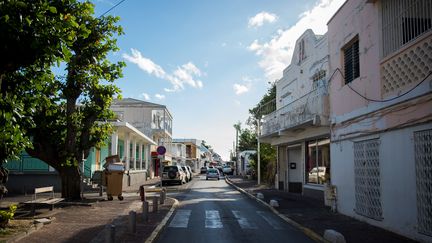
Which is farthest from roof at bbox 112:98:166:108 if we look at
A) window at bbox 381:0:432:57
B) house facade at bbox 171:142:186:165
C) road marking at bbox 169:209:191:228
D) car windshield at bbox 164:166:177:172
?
window at bbox 381:0:432:57

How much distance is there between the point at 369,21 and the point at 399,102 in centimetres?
336

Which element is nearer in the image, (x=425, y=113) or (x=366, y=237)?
(x=425, y=113)

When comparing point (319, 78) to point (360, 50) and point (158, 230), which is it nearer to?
point (360, 50)

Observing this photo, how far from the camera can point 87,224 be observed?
12711mm

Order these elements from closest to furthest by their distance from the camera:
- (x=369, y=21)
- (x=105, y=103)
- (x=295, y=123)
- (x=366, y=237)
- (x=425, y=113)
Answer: (x=425, y=113) → (x=366, y=237) → (x=369, y=21) → (x=105, y=103) → (x=295, y=123)

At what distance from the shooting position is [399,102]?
11086 millimetres

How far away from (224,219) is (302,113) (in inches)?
319

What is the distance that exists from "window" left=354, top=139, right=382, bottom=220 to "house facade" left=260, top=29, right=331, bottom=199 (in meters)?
4.28

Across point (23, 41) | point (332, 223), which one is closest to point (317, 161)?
point (332, 223)

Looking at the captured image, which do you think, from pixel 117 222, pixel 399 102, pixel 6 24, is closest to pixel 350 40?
pixel 399 102

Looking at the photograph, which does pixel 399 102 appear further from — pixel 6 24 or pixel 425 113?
pixel 6 24

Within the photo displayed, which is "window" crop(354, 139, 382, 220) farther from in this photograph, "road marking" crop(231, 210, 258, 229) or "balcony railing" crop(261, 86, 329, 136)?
"balcony railing" crop(261, 86, 329, 136)

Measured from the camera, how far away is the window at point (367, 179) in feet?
41.6

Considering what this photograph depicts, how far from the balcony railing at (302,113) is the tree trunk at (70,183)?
9.86 m
